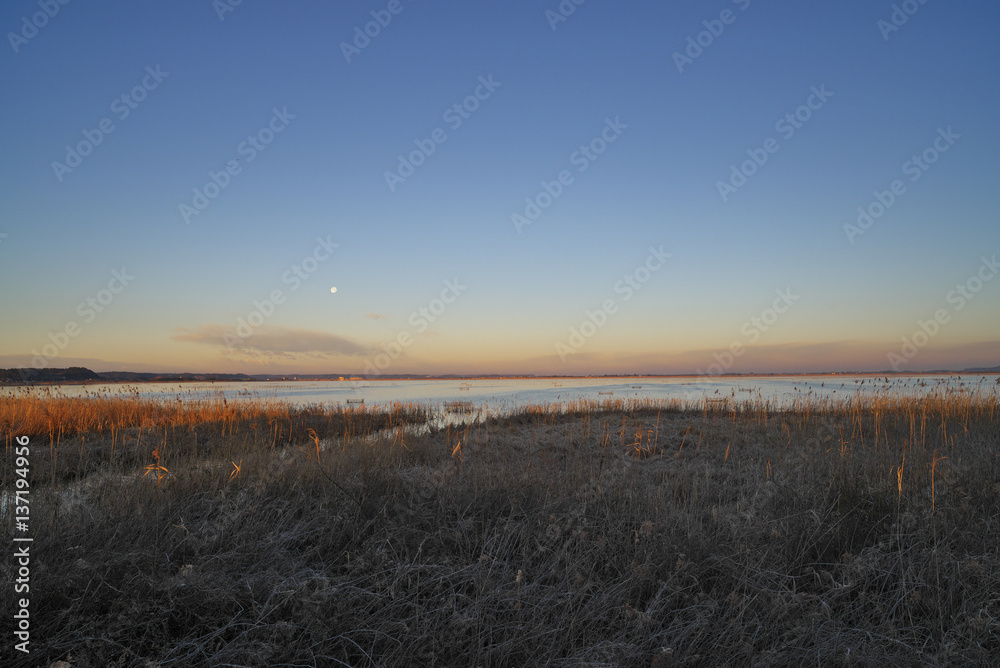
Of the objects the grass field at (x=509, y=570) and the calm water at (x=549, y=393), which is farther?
the calm water at (x=549, y=393)

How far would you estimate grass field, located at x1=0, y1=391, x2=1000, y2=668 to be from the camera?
244 cm

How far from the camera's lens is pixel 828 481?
4793 millimetres

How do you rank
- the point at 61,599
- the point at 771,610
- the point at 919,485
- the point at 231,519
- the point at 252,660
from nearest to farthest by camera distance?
1. the point at 252,660
2. the point at 61,599
3. the point at 771,610
4. the point at 231,519
5. the point at 919,485

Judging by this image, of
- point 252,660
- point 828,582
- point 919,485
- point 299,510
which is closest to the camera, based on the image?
point 252,660

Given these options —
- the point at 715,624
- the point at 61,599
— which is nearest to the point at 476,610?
the point at 715,624

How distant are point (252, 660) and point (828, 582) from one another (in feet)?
11.3

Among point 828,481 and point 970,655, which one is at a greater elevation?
point 828,481

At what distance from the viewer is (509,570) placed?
127 inches

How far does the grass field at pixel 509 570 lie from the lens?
2443 mm

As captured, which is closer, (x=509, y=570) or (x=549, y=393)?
(x=509, y=570)

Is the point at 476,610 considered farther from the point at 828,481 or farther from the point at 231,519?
the point at 828,481

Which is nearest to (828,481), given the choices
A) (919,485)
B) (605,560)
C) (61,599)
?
(919,485)

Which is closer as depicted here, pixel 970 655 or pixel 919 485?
pixel 970 655

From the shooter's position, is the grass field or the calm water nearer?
the grass field
